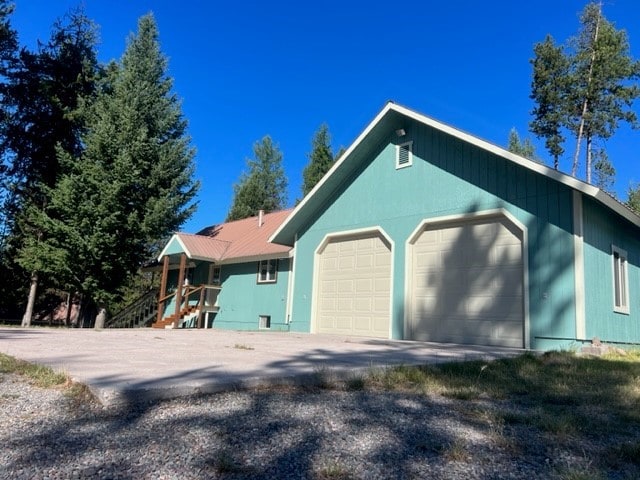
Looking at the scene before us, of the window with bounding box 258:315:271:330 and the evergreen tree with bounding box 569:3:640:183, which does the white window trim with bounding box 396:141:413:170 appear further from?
the evergreen tree with bounding box 569:3:640:183

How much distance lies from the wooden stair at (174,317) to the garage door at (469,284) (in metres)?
9.18

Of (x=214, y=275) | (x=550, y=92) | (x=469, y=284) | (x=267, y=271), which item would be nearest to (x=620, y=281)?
(x=469, y=284)

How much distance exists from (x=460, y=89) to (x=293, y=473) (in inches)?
818

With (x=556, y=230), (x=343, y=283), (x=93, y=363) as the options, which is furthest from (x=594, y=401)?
(x=343, y=283)

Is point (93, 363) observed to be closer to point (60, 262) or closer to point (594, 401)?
point (594, 401)

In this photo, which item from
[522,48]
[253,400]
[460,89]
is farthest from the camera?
[522,48]

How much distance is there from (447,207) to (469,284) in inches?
68.9

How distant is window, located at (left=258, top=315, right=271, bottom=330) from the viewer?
15719mm

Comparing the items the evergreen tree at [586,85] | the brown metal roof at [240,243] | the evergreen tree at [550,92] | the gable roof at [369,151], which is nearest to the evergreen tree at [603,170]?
the evergreen tree at [586,85]

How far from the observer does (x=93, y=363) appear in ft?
15.0

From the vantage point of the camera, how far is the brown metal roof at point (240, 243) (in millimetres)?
16000

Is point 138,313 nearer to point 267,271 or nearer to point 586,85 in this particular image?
point 267,271

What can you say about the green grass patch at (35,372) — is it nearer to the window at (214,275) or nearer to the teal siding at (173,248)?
the teal siding at (173,248)

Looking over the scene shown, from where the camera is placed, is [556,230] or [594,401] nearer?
[594,401]
